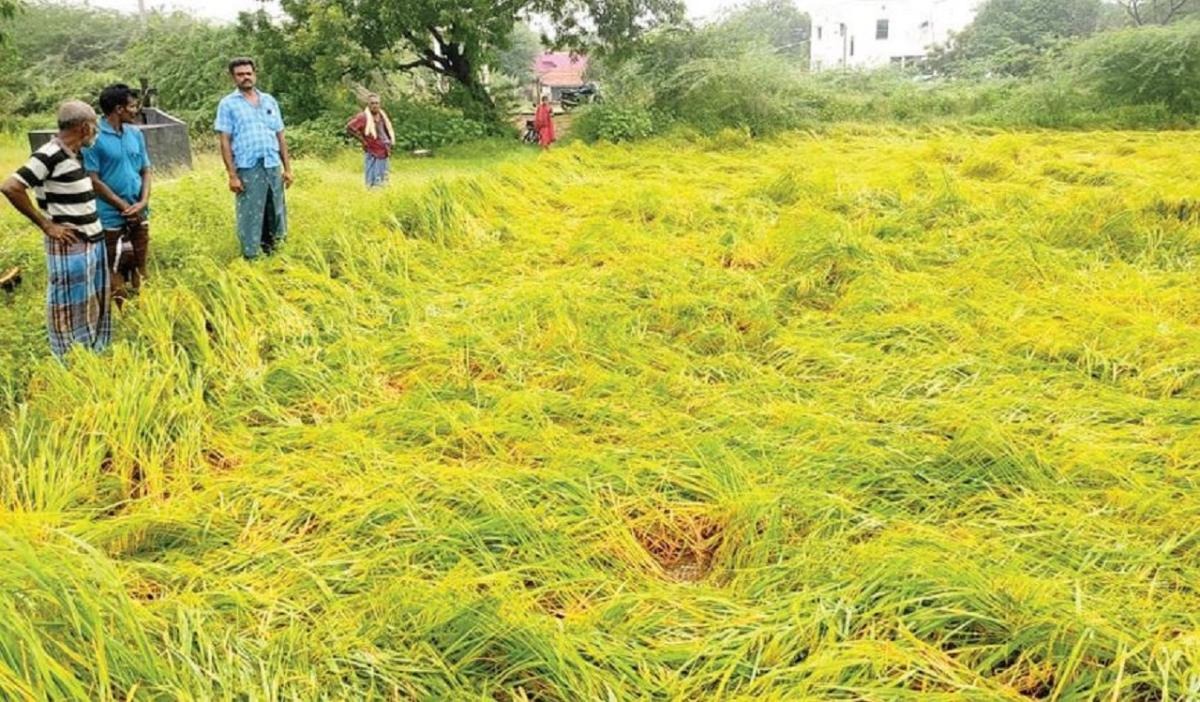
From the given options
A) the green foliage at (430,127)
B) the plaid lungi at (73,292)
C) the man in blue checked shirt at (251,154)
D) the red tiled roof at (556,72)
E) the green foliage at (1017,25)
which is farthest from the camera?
the red tiled roof at (556,72)

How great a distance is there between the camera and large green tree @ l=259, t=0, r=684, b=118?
35.9ft

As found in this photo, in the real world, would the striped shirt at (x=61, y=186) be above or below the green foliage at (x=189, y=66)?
below

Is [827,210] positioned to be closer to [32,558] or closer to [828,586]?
[828,586]

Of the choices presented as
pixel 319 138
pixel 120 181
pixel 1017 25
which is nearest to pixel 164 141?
pixel 319 138

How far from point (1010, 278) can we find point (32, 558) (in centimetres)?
408

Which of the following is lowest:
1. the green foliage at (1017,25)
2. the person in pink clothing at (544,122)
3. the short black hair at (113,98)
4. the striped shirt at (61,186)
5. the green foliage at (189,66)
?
the striped shirt at (61,186)

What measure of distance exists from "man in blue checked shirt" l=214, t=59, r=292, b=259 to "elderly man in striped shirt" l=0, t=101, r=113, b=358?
103 cm

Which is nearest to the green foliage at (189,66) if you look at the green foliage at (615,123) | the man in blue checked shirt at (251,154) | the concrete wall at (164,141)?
the concrete wall at (164,141)

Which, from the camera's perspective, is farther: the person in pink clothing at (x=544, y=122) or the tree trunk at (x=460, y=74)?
the tree trunk at (x=460, y=74)

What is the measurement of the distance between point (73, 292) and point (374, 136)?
3855 millimetres

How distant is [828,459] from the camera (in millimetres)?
2324

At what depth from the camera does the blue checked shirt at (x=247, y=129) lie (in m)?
3.94

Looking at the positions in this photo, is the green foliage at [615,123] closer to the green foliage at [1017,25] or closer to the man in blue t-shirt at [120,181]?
the man in blue t-shirt at [120,181]

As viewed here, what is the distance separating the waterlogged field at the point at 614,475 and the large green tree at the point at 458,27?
7641mm
